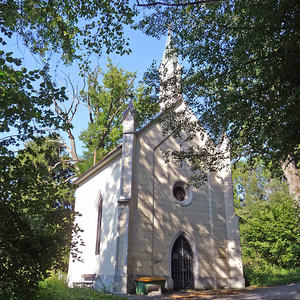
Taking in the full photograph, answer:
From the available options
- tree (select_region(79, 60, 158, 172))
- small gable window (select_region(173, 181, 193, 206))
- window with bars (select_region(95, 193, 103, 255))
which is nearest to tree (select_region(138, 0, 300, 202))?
small gable window (select_region(173, 181, 193, 206))

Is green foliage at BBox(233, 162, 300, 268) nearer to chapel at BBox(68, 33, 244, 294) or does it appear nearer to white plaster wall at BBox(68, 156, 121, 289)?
chapel at BBox(68, 33, 244, 294)

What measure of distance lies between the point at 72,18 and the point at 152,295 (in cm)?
1095

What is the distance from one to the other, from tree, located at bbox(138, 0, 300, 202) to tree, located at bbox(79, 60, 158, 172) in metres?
19.3

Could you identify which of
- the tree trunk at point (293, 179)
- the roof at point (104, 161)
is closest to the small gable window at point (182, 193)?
the roof at point (104, 161)

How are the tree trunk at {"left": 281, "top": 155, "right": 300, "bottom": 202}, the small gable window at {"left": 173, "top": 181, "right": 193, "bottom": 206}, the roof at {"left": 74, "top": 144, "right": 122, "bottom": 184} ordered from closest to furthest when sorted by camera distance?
the roof at {"left": 74, "top": 144, "right": 122, "bottom": 184} < the small gable window at {"left": 173, "top": 181, "right": 193, "bottom": 206} < the tree trunk at {"left": 281, "top": 155, "right": 300, "bottom": 202}

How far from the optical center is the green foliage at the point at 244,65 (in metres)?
6.91

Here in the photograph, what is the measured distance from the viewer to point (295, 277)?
1588cm

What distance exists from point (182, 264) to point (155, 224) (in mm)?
2592

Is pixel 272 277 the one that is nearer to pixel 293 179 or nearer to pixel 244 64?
pixel 293 179

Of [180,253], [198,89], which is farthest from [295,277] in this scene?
[198,89]

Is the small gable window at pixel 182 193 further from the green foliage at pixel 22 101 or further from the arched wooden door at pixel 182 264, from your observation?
the green foliage at pixel 22 101

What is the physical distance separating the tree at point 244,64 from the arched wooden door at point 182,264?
25.2 ft

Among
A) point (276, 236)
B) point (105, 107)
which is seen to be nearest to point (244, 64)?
Result: point (276, 236)

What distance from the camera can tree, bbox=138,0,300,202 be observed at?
6902 millimetres
